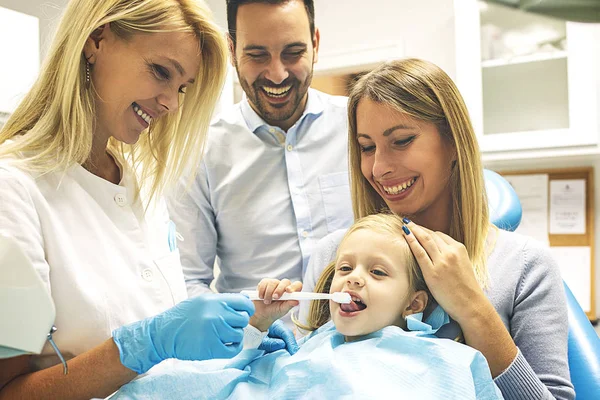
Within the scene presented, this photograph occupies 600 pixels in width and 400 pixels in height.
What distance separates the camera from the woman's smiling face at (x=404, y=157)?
136 centimetres

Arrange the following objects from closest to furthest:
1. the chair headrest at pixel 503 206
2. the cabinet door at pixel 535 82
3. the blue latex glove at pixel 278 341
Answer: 1. the blue latex glove at pixel 278 341
2. the chair headrest at pixel 503 206
3. the cabinet door at pixel 535 82

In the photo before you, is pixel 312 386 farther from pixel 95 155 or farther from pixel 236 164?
pixel 236 164

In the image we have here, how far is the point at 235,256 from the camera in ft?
6.86

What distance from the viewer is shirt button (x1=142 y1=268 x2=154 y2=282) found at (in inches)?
50.0

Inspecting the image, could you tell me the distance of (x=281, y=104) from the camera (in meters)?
1.99

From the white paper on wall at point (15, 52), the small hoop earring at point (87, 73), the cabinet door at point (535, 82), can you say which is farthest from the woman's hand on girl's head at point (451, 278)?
the white paper on wall at point (15, 52)

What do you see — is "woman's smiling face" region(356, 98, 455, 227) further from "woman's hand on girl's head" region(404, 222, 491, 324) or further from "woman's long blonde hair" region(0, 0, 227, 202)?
"woman's long blonde hair" region(0, 0, 227, 202)

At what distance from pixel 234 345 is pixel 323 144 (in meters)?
1.12

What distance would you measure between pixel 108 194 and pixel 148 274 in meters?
0.20

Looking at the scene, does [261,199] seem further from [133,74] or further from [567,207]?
[567,207]

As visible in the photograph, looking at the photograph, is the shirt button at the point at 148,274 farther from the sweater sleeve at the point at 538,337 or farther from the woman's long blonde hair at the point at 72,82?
the sweater sleeve at the point at 538,337

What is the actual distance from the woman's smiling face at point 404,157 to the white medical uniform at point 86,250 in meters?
0.55

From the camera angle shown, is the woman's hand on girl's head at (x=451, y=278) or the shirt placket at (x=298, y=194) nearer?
the woman's hand on girl's head at (x=451, y=278)

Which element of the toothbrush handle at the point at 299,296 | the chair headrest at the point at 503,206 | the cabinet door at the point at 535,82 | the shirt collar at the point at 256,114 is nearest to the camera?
the toothbrush handle at the point at 299,296
